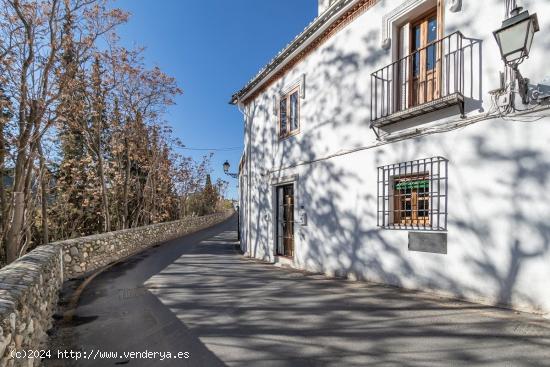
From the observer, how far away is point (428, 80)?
231 inches

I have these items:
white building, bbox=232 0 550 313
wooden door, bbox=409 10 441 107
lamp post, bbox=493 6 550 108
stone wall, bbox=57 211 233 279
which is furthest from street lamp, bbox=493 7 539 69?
stone wall, bbox=57 211 233 279

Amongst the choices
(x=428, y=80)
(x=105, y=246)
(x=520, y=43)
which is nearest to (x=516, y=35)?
(x=520, y=43)

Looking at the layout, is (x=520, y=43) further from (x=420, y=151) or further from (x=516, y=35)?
(x=420, y=151)

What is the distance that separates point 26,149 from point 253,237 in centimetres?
696

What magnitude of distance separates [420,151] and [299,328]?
3439mm

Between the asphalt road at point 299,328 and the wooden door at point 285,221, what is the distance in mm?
3228

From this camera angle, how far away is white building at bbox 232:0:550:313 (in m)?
4.32

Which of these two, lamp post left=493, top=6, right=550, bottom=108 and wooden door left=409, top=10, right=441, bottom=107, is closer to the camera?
lamp post left=493, top=6, right=550, bottom=108

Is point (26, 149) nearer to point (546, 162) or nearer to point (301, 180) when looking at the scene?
point (301, 180)

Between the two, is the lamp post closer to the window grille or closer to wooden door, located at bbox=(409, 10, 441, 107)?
wooden door, located at bbox=(409, 10, 441, 107)

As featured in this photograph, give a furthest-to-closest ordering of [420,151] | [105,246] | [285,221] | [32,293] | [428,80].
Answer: [105,246] → [285,221] → [428,80] → [420,151] → [32,293]

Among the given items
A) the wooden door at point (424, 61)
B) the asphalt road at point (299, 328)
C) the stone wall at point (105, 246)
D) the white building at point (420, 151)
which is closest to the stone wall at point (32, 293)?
the stone wall at point (105, 246)

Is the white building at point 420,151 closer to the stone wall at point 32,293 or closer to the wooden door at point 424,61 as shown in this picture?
the wooden door at point 424,61

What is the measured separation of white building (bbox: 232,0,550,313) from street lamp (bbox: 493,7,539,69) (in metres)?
0.22
